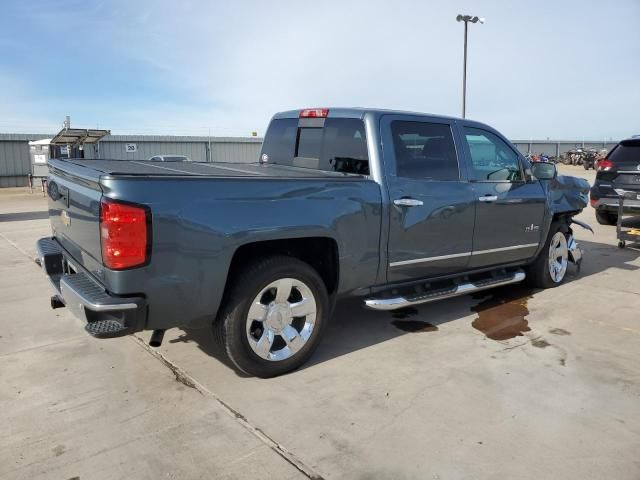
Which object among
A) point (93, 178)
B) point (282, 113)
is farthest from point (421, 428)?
point (282, 113)

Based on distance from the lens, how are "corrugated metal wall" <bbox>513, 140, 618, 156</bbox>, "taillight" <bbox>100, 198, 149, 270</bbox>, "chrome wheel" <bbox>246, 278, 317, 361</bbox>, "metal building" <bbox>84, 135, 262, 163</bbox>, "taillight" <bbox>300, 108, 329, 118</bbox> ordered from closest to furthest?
"taillight" <bbox>100, 198, 149, 270</bbox>, "chrome wheel" <bbox>246, 278, 317, 361</bbox>, "taillight" <bbox>300, 108, 329, 118</bbox>, "metal building" <bbox>84, 135, 262, 163</bbox>, "corrugated metal wall" <bbox>513, 140, 618, 156</bbox>

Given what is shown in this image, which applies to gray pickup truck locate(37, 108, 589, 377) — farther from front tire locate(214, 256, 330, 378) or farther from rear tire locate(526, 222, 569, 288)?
rear tire locate(526, 222, 569, 288)

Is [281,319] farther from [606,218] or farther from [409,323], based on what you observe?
[606,218]

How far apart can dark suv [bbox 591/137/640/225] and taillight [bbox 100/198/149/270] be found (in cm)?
835

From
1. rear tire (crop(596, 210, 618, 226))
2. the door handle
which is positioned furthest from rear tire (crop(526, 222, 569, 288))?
rear tire (crop(596, 210, 618, 226))

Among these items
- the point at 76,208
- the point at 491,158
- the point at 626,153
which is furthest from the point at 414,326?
the point at 626,153

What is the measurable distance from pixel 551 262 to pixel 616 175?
437 centimetres

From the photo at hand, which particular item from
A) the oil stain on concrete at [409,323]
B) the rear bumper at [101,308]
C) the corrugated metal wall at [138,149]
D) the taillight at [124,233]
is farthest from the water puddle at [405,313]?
the corrugated metal wall at [138,149]

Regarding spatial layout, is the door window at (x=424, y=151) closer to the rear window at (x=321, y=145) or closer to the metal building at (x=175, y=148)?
the rear window at (x=321, y=145)

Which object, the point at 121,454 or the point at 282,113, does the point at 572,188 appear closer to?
the point at 282,113

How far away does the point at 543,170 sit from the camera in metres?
5.60

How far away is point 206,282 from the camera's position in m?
3.23

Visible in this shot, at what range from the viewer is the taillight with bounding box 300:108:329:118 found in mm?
4660

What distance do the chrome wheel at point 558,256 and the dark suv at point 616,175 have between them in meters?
3.43
